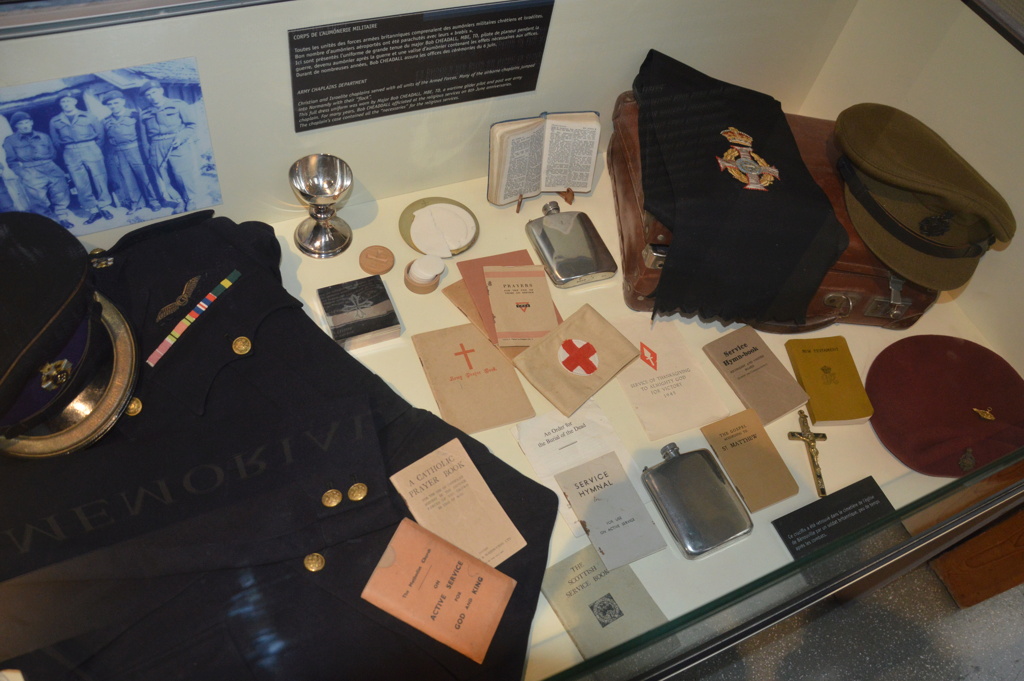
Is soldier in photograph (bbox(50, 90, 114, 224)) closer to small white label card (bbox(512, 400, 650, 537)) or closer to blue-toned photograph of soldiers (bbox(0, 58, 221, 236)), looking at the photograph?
blue-toned photograph of soldiers (bbox(0, 58, 221, 236))

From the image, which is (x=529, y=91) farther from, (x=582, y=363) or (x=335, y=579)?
(x=335, y=579)

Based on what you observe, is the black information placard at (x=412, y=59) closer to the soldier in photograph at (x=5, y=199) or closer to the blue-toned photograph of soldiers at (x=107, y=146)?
the blue-toned photograph of soldiers at (x=107, y=146)

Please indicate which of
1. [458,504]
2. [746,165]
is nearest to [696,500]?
[458,504]

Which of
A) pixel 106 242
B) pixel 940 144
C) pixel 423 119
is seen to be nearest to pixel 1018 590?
pixel 940 144

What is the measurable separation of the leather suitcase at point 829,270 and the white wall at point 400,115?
0.51 ft

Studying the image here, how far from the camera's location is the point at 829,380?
5.02ft

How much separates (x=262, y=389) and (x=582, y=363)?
0.57 meters

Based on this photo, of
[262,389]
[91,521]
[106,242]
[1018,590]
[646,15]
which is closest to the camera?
[91,521]

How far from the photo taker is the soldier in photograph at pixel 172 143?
4.08ft

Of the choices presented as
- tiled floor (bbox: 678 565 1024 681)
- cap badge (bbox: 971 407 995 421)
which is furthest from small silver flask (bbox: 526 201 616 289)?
tiled floor (bbox: 678 565 1024 681)

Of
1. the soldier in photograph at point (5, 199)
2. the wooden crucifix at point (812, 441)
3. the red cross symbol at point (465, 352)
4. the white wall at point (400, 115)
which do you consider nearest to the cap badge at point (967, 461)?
the wooden crucifix at point (812, 441)

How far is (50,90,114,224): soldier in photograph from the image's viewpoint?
1187 millimetres

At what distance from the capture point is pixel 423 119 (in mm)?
1496

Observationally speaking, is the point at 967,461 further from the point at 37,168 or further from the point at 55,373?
the point at 37,168
